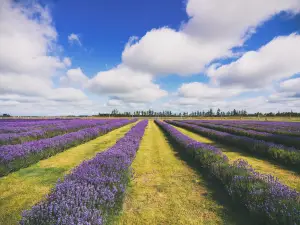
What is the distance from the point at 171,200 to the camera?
4.96m

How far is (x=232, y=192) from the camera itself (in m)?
4.89

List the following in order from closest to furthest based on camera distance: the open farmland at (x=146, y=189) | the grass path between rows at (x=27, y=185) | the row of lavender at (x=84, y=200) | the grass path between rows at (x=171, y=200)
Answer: the row of lavender at (x=84, y=200), the open farmland at (x=146, y=189), the grass path between rows at (x=171, y=200), the grass path between rows at (x=27, y=185)

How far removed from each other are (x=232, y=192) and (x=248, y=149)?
7992 mm

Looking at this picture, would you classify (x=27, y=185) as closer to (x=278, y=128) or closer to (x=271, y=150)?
(x=271, y=150)

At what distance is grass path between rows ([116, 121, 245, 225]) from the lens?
4102 mm

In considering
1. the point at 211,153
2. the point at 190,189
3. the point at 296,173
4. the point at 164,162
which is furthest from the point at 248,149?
the point at 190,189

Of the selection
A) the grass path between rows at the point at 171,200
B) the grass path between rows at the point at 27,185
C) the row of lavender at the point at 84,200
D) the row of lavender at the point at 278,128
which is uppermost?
the row of lavender at the point at 84,200

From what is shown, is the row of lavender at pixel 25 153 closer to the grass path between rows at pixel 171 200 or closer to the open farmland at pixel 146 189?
the open farmland at pixel 146 189

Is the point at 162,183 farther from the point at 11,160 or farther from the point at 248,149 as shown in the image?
the point at 248,149

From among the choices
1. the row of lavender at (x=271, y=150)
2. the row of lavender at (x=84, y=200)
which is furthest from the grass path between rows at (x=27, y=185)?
the row of lavender at (x=271, y=150)

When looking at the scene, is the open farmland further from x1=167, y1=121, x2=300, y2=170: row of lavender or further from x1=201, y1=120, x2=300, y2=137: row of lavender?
x1=201, y1=120, x2=300, y2=137: row of lavender

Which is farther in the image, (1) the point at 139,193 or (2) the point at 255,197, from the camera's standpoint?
(1) the point at 139,193

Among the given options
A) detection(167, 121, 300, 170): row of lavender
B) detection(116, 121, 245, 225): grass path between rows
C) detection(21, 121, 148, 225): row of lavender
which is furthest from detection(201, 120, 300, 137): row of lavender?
detection(21, 121, 148, 225): row of lavender

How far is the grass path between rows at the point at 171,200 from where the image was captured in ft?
13.5
